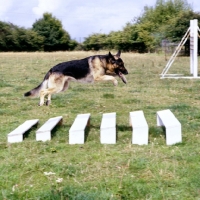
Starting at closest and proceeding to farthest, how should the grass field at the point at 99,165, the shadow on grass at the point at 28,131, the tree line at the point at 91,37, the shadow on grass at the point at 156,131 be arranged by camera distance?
the grass field at the point at 99,165
the shadow on grass at the point at 156,131
the shadow on grass at the point at 28,131
the tree line at the point at 91,37

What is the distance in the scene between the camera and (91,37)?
47312 millimetres

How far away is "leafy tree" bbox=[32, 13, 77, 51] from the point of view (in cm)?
5259

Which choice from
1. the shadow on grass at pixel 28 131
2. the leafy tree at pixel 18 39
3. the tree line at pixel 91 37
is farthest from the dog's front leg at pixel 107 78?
the leafy tree at pixel 18 39

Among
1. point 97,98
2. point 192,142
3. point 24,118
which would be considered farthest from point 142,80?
point 192,142

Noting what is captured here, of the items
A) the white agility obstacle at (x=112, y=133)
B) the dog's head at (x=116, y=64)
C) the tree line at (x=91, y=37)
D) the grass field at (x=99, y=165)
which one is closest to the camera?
the grass field at (x=99, y=165)

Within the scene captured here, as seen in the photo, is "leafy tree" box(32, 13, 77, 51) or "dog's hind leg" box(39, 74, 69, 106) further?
"leafy tree" box(32, 13, 77, 51)

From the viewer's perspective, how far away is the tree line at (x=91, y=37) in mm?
40250

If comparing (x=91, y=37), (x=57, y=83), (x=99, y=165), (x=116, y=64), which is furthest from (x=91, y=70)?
(x=91, y=37)

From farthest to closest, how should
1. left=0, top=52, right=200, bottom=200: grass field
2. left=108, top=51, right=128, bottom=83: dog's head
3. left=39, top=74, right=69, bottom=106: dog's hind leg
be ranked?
left=39, top=74, right=69, bottom=106: dog's hind leg → left=108, top=51, right=128, bottom=83: dog's head → left=0, top=52, right=200, bottom=200: grass field

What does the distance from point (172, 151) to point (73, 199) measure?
188 centimetres

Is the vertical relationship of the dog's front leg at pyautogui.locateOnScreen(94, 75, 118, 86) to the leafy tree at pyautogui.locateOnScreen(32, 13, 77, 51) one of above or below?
below

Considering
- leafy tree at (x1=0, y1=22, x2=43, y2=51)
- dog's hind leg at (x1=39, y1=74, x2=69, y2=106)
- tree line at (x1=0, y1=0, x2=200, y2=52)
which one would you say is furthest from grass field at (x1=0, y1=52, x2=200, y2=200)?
leafy tree at (x1=0, y1=22, x2=43, y2=51)

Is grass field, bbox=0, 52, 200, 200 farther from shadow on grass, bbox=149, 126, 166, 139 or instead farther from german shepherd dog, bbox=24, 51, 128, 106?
german shepherd dog, bbox=24, 51, 128, 106

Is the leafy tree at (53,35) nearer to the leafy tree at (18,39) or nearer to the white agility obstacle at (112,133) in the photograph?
the leafy tree at (18,39)
